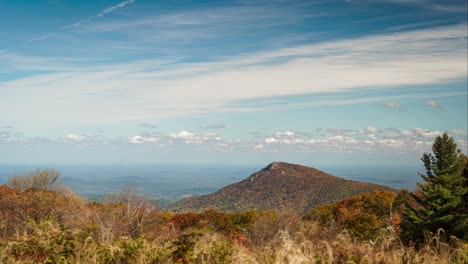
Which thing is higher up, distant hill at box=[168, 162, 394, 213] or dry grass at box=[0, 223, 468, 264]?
dry grass at box=[0, 223, 468, 264]

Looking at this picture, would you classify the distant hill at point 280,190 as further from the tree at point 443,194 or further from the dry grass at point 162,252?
the dry grass at point 162,252

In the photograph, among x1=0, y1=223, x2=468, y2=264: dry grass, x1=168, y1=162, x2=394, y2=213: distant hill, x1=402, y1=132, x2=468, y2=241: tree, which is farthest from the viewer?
x1=168, y1=162, x2=394, y2=213: distant hill

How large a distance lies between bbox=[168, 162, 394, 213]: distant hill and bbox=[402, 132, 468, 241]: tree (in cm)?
6672

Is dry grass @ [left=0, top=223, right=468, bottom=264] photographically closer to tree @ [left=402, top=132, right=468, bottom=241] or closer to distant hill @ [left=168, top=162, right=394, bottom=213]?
tree @ [left=402, top=132, right=468, bottom=241]

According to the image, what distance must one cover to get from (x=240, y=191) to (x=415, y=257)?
12555cm

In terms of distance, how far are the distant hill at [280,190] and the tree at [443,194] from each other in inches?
2627

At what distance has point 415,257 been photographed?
600cm

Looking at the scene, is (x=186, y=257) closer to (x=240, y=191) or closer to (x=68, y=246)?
(x=68, y=246)

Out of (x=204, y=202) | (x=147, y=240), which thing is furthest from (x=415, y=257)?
(x=204, y=202)

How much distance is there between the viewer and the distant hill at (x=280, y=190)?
107 m

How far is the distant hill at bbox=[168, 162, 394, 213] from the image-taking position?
107m

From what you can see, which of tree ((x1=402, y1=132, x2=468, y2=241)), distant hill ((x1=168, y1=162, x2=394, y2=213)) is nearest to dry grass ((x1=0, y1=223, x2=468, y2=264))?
tree ((x1=402, y1=132, x2=468, y2=241))

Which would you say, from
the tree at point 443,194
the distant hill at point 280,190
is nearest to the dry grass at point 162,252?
the tree at point 443,194

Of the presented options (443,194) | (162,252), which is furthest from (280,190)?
(162,252)
